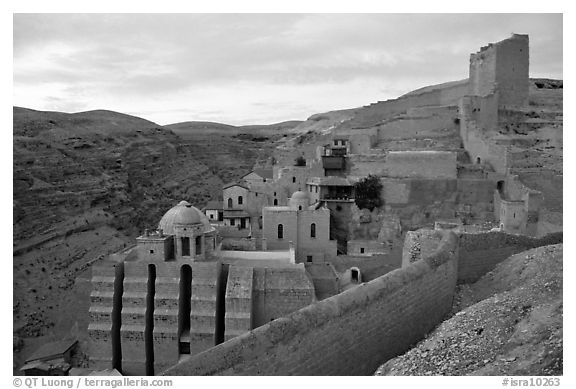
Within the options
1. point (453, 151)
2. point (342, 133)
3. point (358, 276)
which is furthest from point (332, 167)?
point (358, 276)

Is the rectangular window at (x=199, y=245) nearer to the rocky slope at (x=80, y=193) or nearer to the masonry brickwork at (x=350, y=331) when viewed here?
the rocky slope at (x=80, y=193)

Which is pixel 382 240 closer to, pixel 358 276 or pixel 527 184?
pixel 358 276

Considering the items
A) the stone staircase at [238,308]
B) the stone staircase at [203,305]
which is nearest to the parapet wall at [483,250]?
the stone staircase at [238,308]

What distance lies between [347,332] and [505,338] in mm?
1843

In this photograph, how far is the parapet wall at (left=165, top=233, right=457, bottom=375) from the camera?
16.9 feet

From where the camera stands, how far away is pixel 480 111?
76.3 ft

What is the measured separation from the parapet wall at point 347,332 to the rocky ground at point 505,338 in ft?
1.47

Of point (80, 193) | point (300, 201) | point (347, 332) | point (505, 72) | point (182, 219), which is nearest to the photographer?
point (347, 332)

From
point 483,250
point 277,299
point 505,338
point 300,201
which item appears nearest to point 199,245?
point 277,299

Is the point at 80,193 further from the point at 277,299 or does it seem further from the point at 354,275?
the point at 277,299

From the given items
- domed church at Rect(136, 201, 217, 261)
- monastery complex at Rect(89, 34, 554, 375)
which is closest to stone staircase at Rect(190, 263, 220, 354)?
monastery complex at Rect(89, 34, 554, 375)

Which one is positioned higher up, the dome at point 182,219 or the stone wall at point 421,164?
the stone wall at point 421,164

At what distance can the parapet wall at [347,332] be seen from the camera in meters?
5.16

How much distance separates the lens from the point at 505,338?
5.32m
